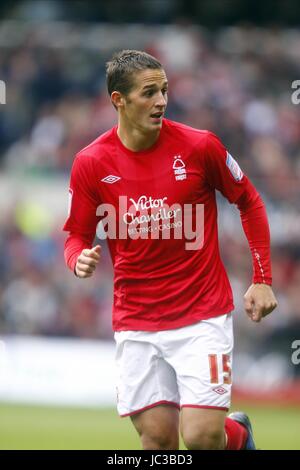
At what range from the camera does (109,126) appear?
16406mm

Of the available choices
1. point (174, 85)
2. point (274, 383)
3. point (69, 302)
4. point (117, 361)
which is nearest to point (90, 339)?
point (69, 302)

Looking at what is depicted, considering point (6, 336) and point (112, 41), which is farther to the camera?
point (112, 41)

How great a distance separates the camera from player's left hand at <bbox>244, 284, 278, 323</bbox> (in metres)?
6.32

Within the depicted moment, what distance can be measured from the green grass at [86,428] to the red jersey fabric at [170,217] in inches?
167

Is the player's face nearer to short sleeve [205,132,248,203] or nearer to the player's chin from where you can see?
the player's chin

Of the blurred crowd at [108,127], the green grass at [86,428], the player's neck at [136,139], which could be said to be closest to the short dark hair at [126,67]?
the player's neck at [136,139]

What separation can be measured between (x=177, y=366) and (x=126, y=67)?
1788 millimetres

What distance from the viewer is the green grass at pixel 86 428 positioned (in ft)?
35.6

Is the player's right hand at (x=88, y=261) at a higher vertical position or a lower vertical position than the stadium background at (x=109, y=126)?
lower

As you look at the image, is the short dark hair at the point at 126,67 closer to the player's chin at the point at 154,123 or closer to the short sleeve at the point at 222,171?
the player's chin at the point at 154,123

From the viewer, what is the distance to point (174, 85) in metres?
16.7

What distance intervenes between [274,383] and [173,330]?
8.07 metres

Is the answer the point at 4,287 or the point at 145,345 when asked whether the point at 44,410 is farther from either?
the point at 145,345

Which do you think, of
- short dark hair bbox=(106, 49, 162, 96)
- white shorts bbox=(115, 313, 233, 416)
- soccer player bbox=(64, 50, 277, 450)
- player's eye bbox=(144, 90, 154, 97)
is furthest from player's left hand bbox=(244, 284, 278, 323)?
Result: short dark hair bbox=(106, 49, 162, 96)
